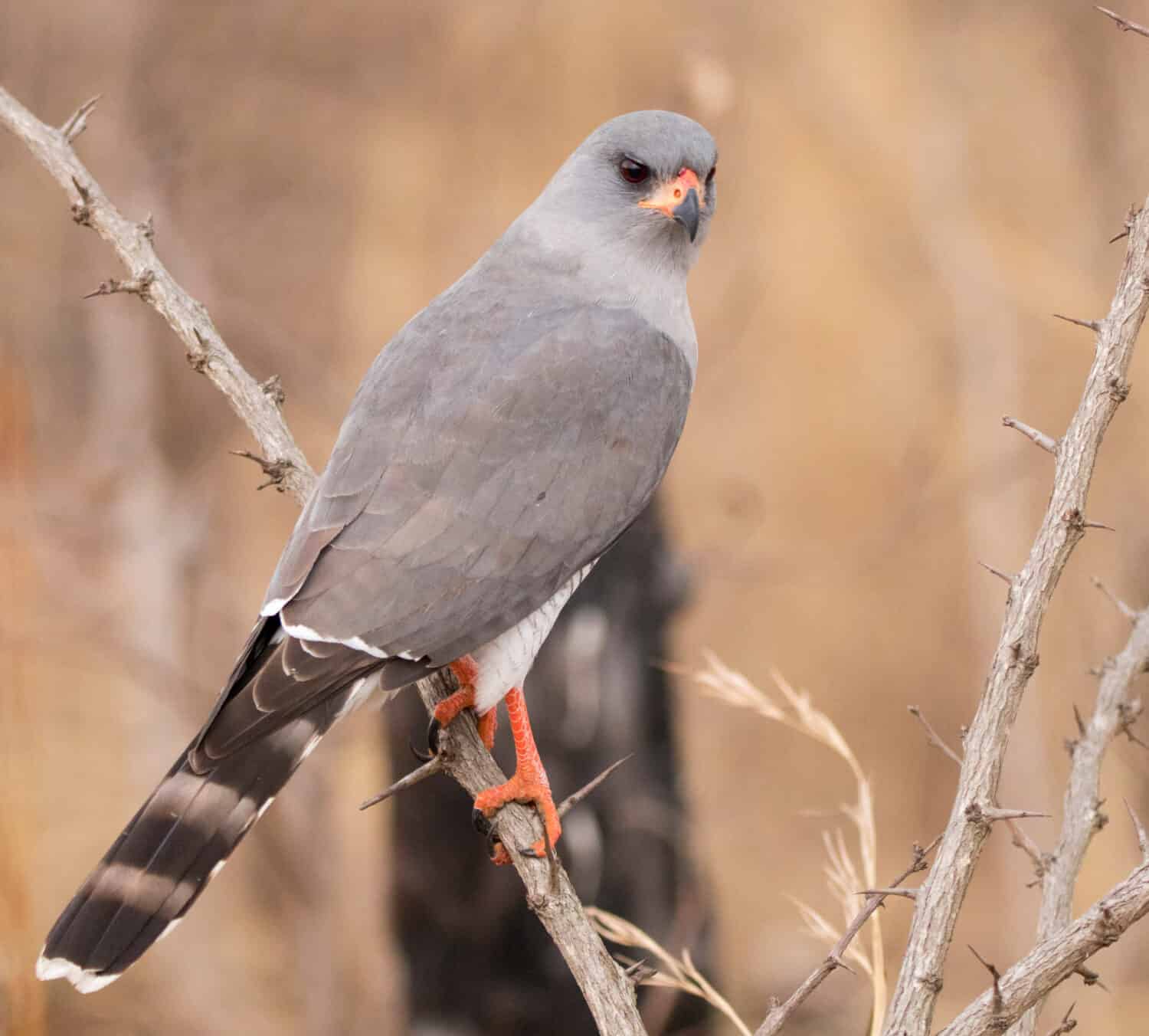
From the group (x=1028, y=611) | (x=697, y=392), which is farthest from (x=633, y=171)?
(x=697, y=392)

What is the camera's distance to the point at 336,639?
9.09 ft

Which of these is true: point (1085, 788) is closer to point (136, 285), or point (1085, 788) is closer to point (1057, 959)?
point (1057, 959)

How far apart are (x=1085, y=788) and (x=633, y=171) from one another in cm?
183

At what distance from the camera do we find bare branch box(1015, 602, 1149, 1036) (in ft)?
7.62

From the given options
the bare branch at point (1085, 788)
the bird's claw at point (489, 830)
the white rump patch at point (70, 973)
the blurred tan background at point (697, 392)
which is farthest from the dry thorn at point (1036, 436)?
the blurred tan background at point (697, 392)

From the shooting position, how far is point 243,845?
651 cm

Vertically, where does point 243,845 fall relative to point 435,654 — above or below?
below

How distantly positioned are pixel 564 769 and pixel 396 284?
15.1 feet

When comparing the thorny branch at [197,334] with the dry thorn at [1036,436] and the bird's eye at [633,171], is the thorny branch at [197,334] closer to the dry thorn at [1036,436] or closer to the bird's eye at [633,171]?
the bird's eye at [633,171]

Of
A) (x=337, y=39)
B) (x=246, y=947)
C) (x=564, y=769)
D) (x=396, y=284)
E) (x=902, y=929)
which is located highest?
(x=337, y=39)

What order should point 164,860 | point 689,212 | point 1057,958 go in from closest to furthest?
point 1057,958, point 164,860, point 689,212

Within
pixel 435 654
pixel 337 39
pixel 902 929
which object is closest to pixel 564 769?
pixel 435 654

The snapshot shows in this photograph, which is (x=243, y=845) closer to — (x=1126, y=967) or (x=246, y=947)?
(x=246, y=947)

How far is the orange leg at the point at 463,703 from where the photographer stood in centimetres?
314
